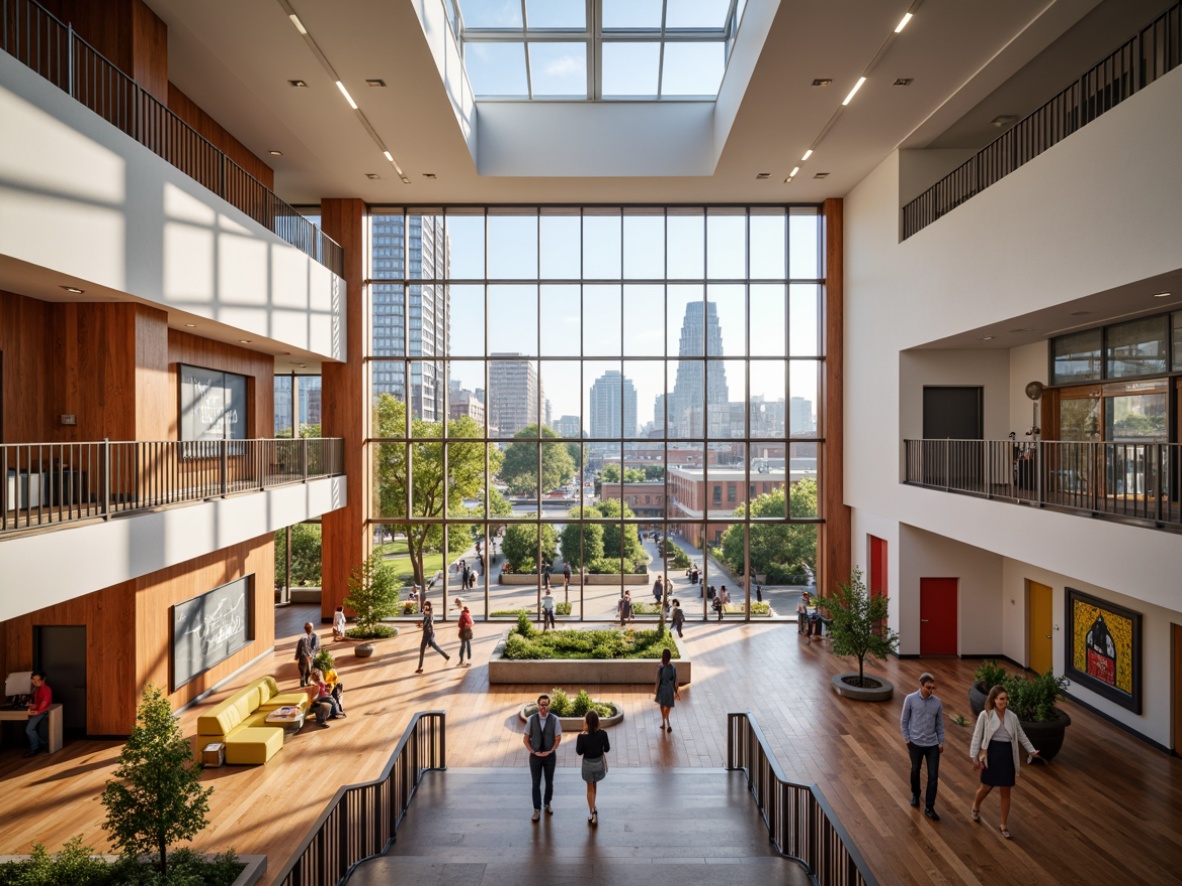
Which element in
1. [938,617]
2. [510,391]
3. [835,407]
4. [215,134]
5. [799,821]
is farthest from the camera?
[510,391]

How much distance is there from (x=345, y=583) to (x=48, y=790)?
29.0 ft

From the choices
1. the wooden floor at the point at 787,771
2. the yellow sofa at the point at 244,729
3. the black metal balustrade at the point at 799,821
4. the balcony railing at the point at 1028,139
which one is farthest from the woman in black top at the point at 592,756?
the balcony railing at the point at 1028,139

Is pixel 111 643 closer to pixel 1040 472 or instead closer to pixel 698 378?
pixel 698 378

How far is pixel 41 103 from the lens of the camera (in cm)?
722

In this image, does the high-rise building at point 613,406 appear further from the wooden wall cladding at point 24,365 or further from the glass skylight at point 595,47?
the wooden wall cladding at point 24,365

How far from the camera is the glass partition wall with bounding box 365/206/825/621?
18016mm

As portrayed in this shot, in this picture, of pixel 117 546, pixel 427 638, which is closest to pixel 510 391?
pixel 427 638

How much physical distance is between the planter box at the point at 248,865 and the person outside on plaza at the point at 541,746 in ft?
8.74

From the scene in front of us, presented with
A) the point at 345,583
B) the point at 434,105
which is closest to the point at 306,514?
the point at 345,583

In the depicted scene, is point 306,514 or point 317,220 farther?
point 317,220

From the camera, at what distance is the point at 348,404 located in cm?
1762

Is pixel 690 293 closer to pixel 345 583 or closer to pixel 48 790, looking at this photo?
pixel 345 583

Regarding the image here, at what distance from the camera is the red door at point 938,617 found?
47.7ft

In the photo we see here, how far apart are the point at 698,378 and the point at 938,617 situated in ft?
25.6
